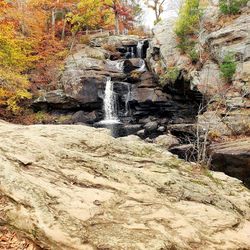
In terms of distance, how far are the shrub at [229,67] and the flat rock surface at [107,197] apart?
10777 millimetres

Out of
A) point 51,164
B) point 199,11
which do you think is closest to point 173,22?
point 199,11

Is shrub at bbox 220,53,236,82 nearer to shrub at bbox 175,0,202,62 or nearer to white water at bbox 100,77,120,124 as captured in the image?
shrub at bbox 175,0,202,62

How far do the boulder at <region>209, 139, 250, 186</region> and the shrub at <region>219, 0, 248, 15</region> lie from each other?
34.0 ft

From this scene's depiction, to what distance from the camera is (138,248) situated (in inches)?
149

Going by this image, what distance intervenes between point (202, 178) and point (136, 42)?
24.2m

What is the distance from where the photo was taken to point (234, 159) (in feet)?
37.7

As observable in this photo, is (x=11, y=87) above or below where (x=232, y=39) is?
below

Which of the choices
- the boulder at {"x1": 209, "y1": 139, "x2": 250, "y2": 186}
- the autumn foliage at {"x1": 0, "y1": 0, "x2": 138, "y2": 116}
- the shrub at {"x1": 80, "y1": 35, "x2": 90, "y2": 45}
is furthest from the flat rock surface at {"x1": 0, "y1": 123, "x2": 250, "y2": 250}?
the shrub at {"x1": 80, "y1": 35, "x2": 90, "y2": 45}

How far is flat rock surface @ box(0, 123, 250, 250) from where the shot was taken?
395 centimetres

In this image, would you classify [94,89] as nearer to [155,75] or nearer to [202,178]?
[155,75]

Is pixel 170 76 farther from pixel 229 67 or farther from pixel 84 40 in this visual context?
pixel 84 40

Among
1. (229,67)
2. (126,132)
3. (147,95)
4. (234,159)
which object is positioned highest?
(229,67)

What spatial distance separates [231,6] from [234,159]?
11.9 m

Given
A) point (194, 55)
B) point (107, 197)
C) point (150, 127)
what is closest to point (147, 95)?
point (150, 127)
